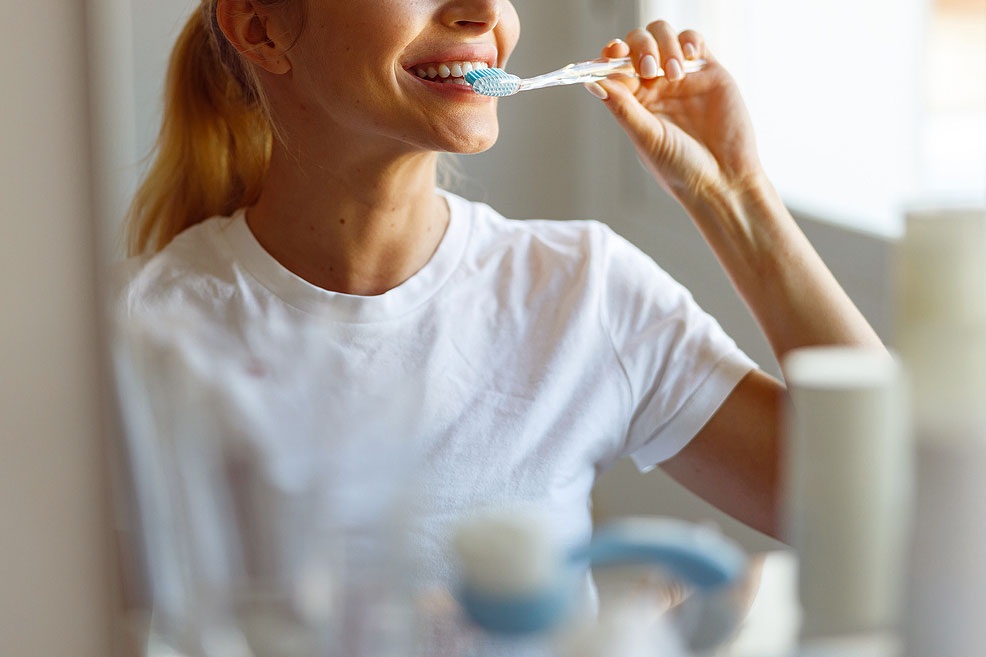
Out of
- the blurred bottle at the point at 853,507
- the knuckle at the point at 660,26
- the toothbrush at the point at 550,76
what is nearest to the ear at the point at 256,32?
the toothbrush at the point at 550,76

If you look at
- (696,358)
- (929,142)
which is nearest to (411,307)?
(696,358)

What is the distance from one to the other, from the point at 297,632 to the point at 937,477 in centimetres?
24

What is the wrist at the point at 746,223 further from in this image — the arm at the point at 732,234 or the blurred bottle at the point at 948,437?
the blurred bottle at the point at 948,437

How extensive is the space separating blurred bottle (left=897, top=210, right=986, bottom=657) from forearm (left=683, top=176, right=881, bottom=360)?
0.14 m

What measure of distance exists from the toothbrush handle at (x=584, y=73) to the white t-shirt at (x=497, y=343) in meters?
0.09

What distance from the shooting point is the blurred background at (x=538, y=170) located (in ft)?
1.27

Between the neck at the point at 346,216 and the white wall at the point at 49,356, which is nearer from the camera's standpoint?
the white wall at the point at 49,356

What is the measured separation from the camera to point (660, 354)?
1.90 ft

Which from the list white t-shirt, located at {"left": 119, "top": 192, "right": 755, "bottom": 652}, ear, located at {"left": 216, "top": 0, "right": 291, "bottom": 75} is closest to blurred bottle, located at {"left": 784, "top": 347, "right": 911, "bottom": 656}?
white t-shirt, located at {"left": 119, "top": 192, "right": 755, "bottom": 652}

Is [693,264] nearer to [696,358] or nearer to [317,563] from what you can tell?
[696,358]

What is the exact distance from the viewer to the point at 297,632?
358mm

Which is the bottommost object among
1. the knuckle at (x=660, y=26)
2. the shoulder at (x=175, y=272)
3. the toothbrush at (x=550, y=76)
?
the shoulder at (x=175, y=272)

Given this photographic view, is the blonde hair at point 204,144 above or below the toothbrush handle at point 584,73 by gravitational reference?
below

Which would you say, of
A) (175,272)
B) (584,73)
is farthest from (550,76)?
(175,272)
